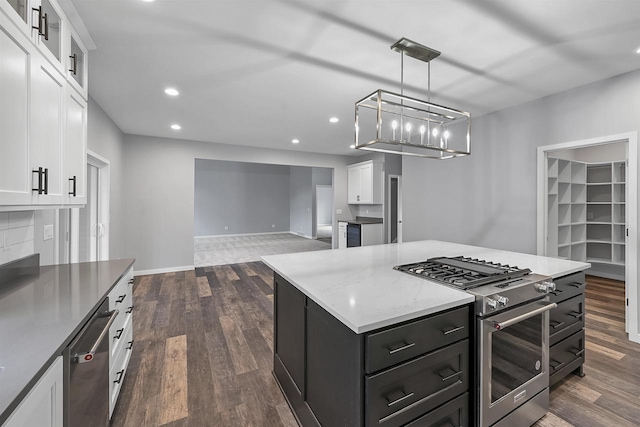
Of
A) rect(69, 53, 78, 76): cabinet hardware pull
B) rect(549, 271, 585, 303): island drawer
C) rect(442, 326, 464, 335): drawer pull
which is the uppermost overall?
rect(69, 53, 78, 76): cabinet hardware pull

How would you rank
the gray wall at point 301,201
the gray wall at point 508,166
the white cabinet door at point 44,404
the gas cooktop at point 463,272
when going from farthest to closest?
the gray wall at point 301,201 < the gray wall at point 508,166 < the gas cooktop at point 463,272 < the white cabinet door at point 44,404

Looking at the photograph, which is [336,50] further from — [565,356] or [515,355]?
[565,356]

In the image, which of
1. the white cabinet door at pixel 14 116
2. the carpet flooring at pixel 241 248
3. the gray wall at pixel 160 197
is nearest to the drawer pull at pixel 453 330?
the white cabinet door at pixel 14 116

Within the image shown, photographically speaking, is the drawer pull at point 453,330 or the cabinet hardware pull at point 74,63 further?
the cabinet hardware pull at point 74,63

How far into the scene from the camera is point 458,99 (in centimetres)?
337

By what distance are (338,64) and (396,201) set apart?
507cm

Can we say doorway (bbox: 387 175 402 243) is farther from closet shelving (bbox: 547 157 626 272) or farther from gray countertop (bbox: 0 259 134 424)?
gray countertop (bbox: 0 259 134 424)

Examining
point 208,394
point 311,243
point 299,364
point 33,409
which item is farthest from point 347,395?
point 311,243

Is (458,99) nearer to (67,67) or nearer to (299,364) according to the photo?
(299,364)

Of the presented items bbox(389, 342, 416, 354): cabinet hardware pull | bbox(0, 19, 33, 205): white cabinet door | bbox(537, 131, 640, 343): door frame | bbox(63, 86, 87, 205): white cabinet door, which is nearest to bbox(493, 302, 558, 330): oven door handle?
bbox(389, 342, 416, 354): cabinet hardware pull

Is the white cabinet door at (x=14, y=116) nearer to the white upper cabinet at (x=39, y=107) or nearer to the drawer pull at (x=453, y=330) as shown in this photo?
the white upper cabinet at (x=39, y=107)

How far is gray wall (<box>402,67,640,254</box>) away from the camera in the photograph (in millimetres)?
2855

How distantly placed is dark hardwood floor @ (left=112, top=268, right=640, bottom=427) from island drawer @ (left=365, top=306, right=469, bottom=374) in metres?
0.98

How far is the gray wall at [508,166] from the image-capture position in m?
2.86
